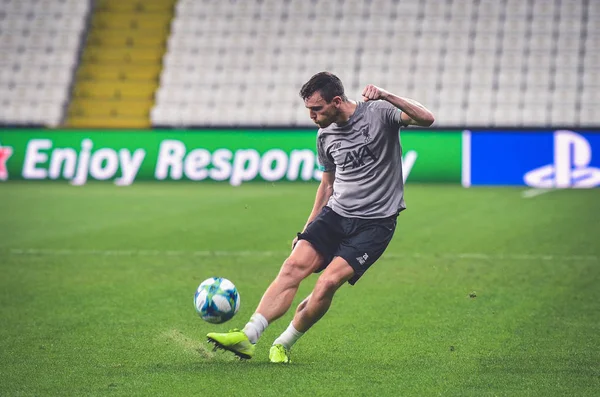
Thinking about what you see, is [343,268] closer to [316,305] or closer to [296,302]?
[316,305]

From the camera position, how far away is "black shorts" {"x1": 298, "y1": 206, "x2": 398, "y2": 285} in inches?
262

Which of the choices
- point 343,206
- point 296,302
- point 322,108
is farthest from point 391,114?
point 296,302

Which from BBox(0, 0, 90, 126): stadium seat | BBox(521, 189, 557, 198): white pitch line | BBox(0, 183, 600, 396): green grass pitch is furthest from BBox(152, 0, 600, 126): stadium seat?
BBox(0, 183, 600, 396): green grass pitch

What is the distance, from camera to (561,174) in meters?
20.8

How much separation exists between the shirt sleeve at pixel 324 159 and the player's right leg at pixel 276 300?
57 centimetres

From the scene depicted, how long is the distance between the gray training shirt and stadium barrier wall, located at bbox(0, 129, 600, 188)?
1446 centimetres

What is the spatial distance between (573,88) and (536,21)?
230 cm

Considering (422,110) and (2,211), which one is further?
(2,211)

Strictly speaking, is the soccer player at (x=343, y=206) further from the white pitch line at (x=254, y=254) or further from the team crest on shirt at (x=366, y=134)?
the white pitch line at (x=254, y=254)

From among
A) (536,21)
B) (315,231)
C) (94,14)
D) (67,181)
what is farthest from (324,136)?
(94,14)

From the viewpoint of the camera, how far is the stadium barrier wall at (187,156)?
21516mm

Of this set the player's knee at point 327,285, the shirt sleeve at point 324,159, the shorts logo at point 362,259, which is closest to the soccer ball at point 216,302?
the player's knee at point 327,285

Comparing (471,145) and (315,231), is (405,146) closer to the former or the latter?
(471,145)

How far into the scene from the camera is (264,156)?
21.8 m
